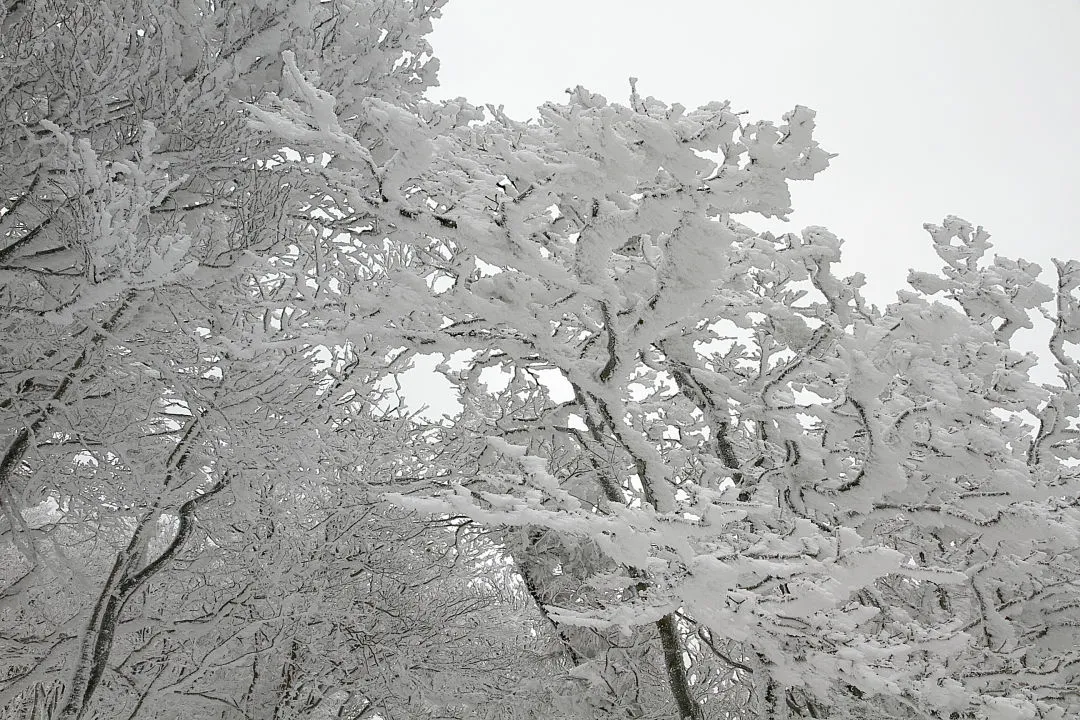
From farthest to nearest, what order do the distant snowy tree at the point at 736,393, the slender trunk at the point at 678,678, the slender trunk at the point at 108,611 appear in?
the slender trunk at the point at 108,611 < the slender trunk at the point at 678,678 < the distant snowy tree at the point at 736,393

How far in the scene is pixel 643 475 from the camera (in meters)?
2.83

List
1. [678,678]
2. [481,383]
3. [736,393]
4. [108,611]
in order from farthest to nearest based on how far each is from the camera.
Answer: [481,383] < [108,611] < [736,393] < [678,678]

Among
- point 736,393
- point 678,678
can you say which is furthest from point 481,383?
point 678,678

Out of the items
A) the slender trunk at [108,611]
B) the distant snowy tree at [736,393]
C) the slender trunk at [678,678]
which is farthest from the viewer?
the slender trunk at [108,611]

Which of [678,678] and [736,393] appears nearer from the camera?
[678,678]

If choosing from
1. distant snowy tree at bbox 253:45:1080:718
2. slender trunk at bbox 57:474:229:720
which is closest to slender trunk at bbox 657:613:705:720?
distant snowy tree at bbox 253:45:1080:718

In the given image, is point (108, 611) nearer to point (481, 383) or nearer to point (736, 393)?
point (481, 383)

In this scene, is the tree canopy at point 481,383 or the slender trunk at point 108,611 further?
the slender trunk at point 108,611

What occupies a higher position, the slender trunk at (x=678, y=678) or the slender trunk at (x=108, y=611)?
the slender trunk at (x=108, y=611)

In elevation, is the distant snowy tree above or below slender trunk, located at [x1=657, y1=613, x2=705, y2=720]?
above

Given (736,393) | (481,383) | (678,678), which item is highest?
(481,383)

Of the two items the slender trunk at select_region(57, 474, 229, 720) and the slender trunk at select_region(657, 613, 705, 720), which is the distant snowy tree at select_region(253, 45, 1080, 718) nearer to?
the slender trunk at select_region(657, 613, 705, 720)

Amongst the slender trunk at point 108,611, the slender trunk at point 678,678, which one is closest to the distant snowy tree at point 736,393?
the slender trunk at point 678,678

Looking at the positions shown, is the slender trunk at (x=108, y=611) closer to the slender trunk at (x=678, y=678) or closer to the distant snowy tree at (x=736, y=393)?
the distant snowy tree at (x=736, y=393)
